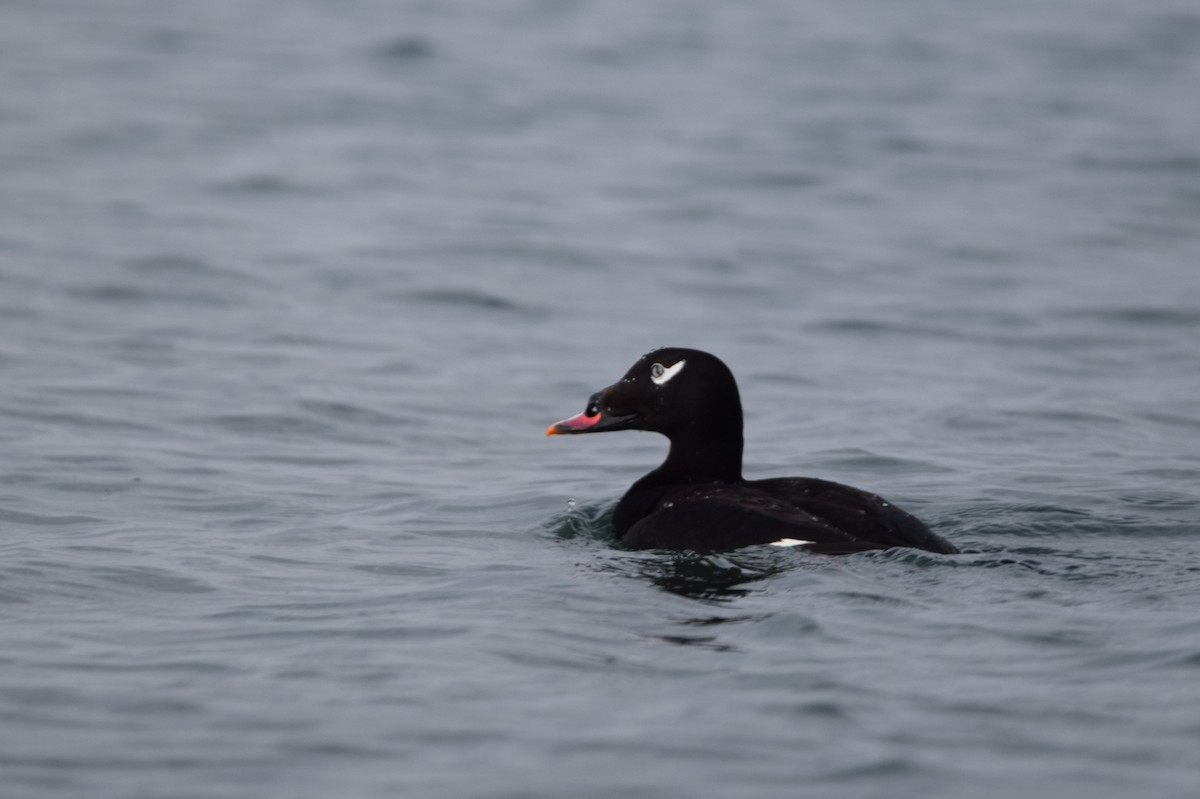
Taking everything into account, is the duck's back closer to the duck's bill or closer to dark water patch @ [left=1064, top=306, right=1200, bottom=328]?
the duck's bill

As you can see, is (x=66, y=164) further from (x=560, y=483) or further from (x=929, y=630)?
(x=929, y=630)

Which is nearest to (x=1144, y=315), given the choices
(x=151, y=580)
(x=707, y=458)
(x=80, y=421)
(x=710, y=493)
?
(x=707, y=458)

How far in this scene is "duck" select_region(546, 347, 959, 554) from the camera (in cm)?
716

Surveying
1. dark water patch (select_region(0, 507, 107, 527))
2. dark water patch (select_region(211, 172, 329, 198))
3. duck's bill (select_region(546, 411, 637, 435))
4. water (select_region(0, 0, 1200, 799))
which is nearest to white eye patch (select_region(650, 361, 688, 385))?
duck's bill (select_region(546, 411, 637, 435))

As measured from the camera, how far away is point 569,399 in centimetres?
1131

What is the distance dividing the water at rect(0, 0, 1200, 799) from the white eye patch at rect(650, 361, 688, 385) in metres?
0.74

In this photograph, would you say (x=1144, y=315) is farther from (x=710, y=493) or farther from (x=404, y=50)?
(x=404, y=50)

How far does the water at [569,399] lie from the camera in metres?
5.34

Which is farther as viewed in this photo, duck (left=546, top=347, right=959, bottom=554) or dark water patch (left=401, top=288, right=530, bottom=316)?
dark water patch (left=401, top=288, right=530, bottom=316)

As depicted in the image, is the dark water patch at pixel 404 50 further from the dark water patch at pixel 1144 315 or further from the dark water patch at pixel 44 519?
the dark water patch at pixel 44 519

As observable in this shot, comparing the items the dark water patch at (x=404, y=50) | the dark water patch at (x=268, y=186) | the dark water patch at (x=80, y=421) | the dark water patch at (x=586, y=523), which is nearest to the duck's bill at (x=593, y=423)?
the dark water patch at (x=586, y=523)

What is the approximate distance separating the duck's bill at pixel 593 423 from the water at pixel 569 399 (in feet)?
1.36

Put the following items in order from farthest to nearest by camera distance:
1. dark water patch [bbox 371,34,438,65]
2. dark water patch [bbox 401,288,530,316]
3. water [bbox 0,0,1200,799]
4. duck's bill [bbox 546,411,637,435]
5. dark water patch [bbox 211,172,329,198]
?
dark water patch [bbox 371,34,438,65] < dark water patch [bbox 211,172,329,198] < dark water patch [bbox 401,288,530,316] < duck's bill [bbox 546,411,637,435] < water [bbox 0,0,1200,799]

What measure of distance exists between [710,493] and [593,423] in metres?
0.85
